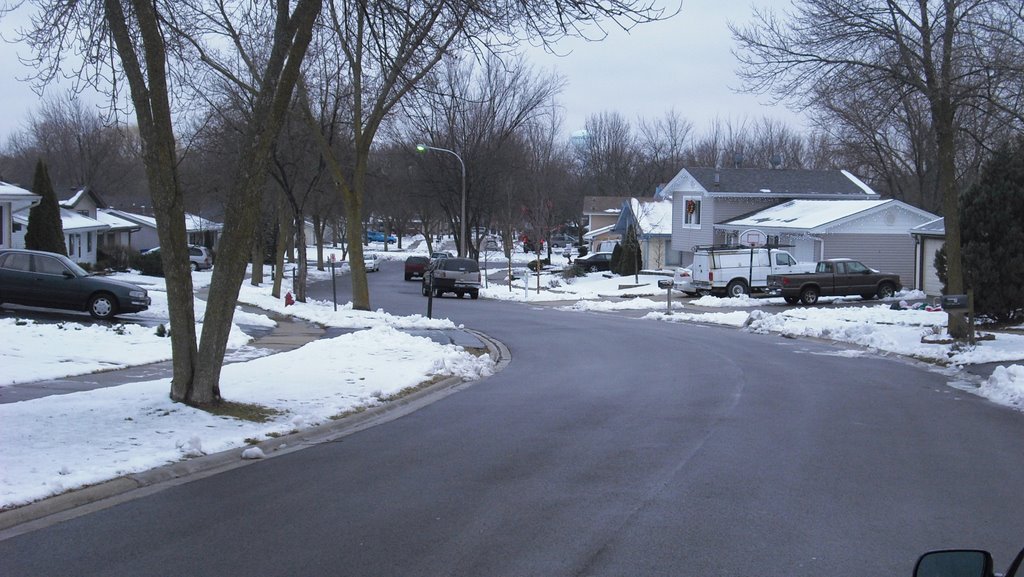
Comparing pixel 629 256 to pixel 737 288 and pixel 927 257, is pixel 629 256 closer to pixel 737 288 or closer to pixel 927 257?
pixel 737 288

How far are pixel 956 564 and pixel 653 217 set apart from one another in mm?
58868

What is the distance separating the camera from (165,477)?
8148 mm

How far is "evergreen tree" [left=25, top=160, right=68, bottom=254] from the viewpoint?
38938 millimetres

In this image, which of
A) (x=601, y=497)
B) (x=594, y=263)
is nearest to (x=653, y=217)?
(x=594, y=263)

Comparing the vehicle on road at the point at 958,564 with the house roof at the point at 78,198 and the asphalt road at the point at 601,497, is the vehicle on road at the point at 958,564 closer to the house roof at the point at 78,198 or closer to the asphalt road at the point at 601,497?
the asphalt road at the point at 601,497

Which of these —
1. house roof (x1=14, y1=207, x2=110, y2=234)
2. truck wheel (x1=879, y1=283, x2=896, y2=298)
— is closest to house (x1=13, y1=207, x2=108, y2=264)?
house roof (x1=14, y1=207, x2=110, y2=234)

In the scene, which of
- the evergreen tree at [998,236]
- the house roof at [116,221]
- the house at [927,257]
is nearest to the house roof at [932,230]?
the house at [927,257]

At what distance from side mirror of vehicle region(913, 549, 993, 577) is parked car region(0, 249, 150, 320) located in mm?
21826

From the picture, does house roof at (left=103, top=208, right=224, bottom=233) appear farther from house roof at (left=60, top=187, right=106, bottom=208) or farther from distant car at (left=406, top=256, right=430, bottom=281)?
distant car at (left=406, top=256, right=430, bottom=281)

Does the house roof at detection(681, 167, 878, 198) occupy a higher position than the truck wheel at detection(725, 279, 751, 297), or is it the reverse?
the house roof at detection(681, 167, 878, 198)

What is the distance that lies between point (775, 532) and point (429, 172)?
5019 cm

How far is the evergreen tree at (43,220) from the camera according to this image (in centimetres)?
3894

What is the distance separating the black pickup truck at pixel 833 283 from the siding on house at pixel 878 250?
5.41 m

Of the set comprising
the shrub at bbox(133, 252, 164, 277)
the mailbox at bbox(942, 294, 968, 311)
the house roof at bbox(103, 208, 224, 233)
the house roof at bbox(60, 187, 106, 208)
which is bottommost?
the shrub at bbox(133, 252, 164, 277)
